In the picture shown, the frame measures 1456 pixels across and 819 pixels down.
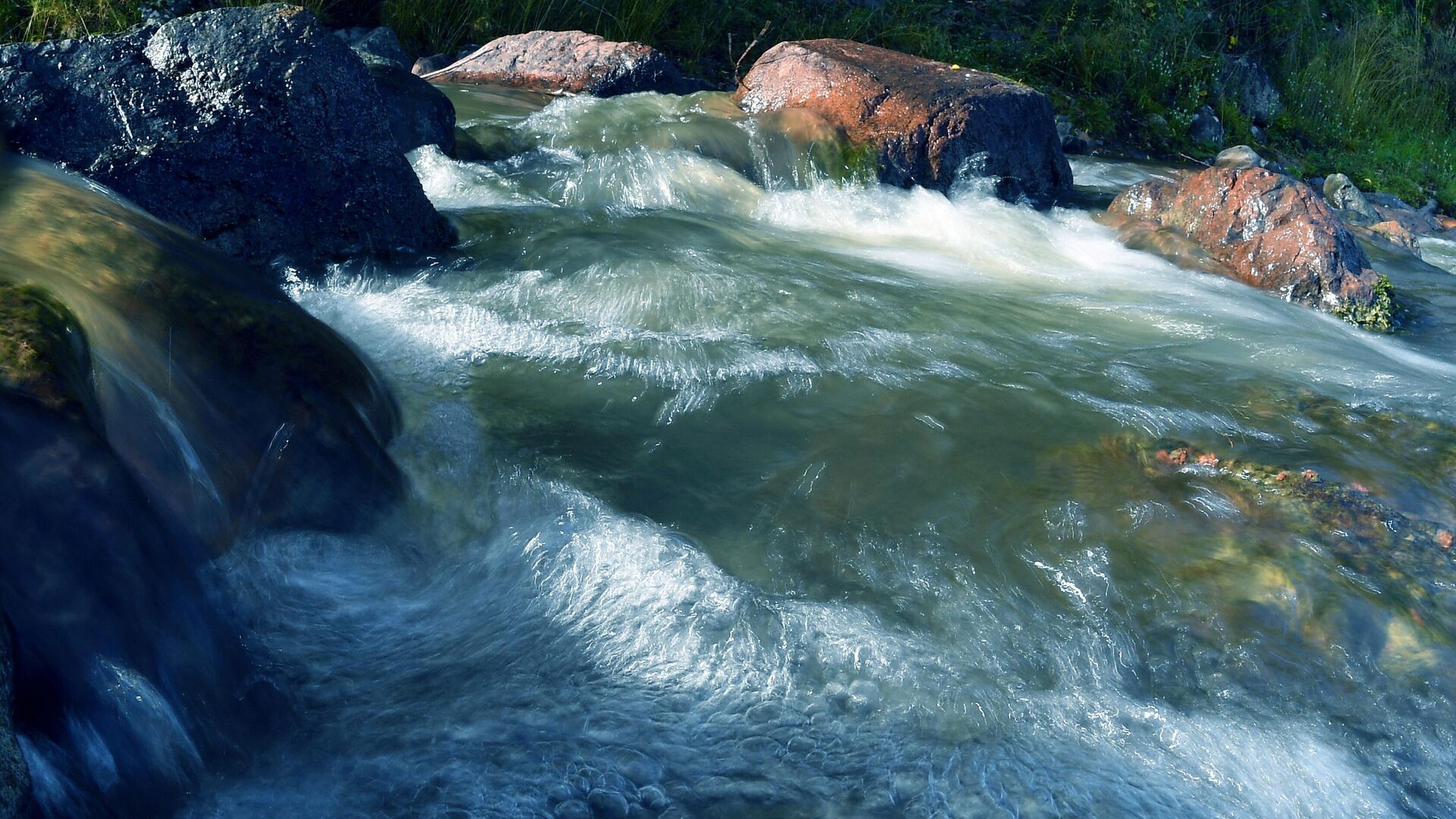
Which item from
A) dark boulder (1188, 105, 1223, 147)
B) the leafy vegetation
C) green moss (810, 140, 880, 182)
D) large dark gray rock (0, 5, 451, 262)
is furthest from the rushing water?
dark boulder (1188, 105, 1223, 147)

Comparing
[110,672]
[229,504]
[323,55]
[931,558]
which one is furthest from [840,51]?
[110,672]

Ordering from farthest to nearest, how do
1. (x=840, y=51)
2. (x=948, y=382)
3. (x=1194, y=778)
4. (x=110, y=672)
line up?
1. (x=840, y=51)
2. (x=948, y=382)
3. (x=1194, y=778)
4. (x=110, y=672)

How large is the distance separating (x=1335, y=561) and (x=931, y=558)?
112 cm

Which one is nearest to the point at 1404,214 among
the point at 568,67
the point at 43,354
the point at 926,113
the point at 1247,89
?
the point at 1247,89

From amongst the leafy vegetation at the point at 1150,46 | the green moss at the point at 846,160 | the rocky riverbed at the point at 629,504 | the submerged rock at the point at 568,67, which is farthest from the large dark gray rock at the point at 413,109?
the leafy vegetation at the point at 1150,46

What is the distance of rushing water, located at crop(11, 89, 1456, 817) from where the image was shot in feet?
7.76

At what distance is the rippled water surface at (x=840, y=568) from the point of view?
237cm

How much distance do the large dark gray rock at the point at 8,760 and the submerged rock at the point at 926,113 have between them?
5.65 metres

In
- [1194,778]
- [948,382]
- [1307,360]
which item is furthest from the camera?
[1307,360]

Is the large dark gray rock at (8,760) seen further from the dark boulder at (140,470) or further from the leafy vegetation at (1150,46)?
the leafy vegetation at (1150,46)

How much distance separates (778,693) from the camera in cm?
253

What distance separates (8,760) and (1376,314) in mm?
5841

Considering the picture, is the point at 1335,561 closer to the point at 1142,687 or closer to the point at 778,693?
the point at 1142,687

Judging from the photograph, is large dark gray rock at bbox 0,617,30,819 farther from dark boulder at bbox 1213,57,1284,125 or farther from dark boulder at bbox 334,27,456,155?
dark boulder at bbox 1213,57,1284,125
